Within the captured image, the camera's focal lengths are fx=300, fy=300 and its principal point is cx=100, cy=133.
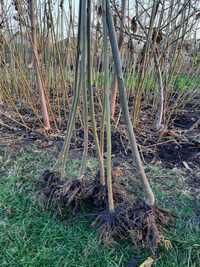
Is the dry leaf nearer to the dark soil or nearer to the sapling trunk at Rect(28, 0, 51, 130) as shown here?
the dark soil

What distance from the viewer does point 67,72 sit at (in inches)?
126

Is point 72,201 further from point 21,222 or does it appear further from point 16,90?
point 16,90

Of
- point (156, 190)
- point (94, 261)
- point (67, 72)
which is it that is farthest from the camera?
point (67, 72)

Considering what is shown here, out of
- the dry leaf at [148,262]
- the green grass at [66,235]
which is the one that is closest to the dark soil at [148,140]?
the green grass at [66,235]

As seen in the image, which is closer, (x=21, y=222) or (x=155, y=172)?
(x=21, y=222)

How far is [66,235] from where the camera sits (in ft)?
5.05

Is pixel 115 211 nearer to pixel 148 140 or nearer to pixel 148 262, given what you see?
pixel 148 262

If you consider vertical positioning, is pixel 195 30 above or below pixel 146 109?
above

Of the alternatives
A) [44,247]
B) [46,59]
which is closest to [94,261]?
[44,247]

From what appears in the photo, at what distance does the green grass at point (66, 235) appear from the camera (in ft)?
4.57

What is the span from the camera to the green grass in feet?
4.57

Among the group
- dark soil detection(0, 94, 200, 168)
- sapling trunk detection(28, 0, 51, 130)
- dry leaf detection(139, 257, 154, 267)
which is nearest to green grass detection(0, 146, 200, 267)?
dry leaf detection(139, 257, 154, 267)

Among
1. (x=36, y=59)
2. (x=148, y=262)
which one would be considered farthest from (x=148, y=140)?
(x=148, y=262)

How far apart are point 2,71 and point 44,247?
2313mm
